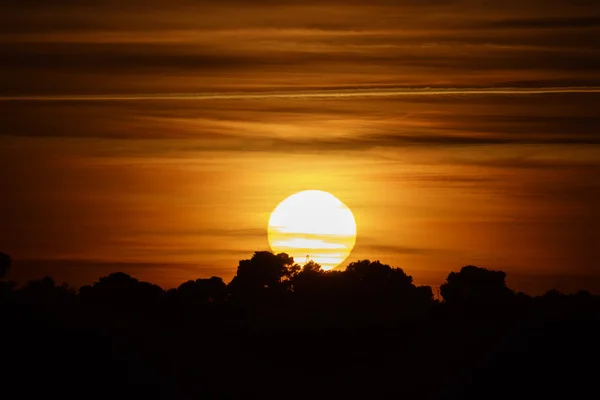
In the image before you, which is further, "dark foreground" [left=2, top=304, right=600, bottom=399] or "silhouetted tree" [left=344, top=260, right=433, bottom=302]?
"silhouetted tree" [left=344, top=260, right=433, bottom=302]

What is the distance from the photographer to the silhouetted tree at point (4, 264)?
470ft

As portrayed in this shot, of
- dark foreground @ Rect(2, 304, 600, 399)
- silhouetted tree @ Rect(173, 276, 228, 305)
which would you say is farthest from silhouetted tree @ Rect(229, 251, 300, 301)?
dark foreground @ Rect(2, 304, 600, 399)

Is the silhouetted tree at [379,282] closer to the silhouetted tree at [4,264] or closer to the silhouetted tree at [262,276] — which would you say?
the silhouetted tree at [262,276]

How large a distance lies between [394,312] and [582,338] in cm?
4016

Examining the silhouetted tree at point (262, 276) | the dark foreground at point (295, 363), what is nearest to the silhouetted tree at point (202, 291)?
the silhouetted tree at point (262, 276)

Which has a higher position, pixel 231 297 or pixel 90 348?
pixel 231 297

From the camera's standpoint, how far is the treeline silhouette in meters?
75.9

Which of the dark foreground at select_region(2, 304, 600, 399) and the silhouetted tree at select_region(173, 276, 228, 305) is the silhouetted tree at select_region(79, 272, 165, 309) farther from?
the dark foreground at select_region(2, 304, 600, 399)

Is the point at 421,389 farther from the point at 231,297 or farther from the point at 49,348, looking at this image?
the point at 231,297

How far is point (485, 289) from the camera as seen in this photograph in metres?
152

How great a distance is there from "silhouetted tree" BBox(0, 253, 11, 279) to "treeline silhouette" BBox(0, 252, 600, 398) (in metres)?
10.00

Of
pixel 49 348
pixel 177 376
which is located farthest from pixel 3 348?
pixel 177 376

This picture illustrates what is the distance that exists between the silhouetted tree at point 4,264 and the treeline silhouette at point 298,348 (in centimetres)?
1000

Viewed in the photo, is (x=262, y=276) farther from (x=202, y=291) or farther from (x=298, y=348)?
(x=298, y=348)
